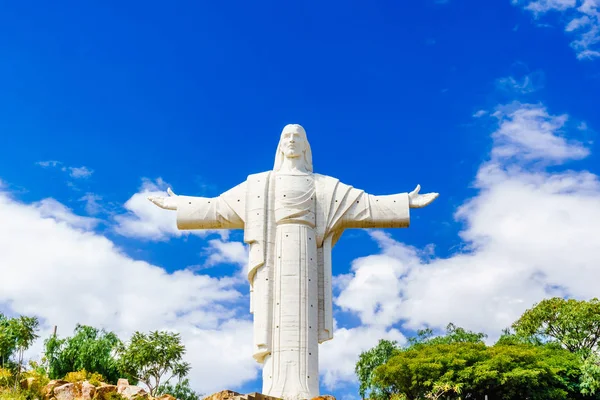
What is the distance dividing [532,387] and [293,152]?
48.4 feet

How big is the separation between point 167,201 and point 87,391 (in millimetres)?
7936

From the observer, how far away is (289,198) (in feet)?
75.0

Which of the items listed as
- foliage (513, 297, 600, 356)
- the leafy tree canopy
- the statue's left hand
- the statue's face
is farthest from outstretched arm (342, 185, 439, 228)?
foliage (513, 297, 600, 356)

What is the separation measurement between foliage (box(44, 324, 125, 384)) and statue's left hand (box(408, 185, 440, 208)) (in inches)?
672

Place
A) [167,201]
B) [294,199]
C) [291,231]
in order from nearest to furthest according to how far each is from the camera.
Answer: [291,231] → [294,199] → [167,201]

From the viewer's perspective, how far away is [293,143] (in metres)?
23.8

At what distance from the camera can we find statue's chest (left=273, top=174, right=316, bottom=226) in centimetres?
2269

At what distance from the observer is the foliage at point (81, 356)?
33.9m

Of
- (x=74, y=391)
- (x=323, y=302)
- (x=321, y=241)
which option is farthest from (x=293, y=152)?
(x=74, y=391)

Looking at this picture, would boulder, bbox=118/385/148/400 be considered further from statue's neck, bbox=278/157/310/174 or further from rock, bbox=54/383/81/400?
statue's neck, bbox=278/157/310/174

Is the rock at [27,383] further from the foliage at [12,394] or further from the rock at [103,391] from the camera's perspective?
the rock at [103,391]

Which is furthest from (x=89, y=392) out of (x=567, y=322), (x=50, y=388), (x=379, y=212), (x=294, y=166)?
(x=567, y=322)

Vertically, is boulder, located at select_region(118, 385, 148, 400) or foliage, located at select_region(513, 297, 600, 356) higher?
foliage, located at select_region(513, 297, 600, 356)

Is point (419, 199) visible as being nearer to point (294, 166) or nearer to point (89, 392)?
point (294, 166)
